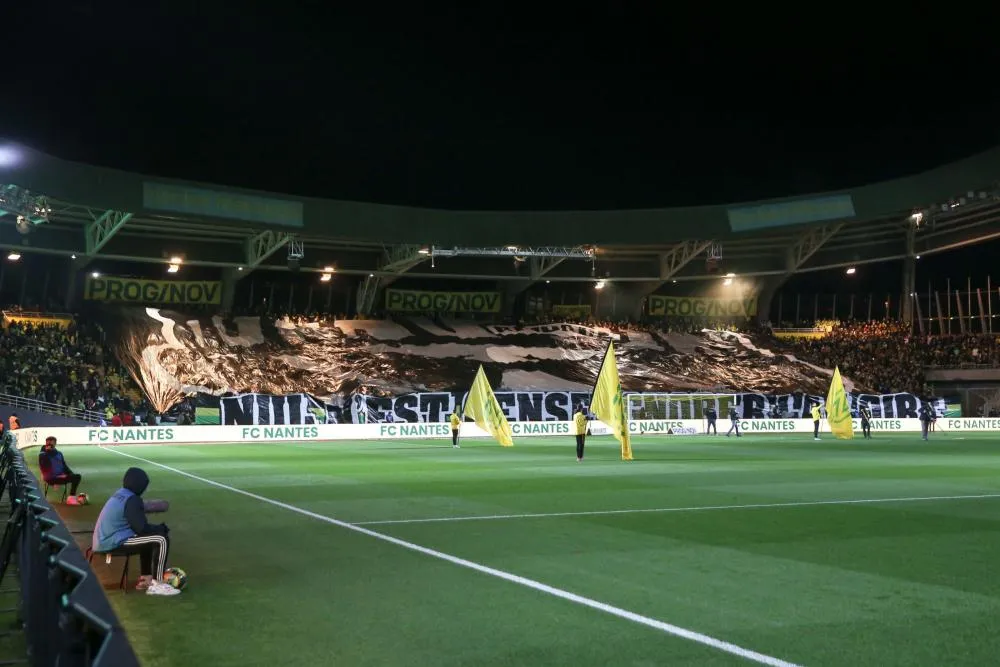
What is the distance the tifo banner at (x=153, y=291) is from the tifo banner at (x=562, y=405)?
1627 centimetres

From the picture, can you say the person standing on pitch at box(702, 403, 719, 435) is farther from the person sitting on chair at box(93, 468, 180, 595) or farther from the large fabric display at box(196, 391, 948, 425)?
the person sitting on chair at box(93, 468, 180, 595)

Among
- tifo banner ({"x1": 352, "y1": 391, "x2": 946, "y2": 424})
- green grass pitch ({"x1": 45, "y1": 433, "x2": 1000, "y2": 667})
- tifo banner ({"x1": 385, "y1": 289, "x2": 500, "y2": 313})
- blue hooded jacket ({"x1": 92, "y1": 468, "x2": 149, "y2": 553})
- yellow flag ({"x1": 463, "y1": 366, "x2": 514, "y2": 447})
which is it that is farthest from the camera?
tifo banner ({"x1": 385, "y1": 289, "x2": 500, "y2": 313})

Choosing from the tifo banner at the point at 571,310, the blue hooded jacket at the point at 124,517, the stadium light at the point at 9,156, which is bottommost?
the blue hooded jacket at the point at 124,517

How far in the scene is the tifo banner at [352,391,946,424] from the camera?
50000 millimetres

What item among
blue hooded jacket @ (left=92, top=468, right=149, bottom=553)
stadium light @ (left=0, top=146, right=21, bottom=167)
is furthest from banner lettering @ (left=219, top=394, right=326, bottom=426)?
blue hooded jacket @ (left=92, top=468, right=149, bottom=553)

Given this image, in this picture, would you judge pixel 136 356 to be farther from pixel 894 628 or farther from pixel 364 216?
pixel 894 628

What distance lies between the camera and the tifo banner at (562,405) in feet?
164

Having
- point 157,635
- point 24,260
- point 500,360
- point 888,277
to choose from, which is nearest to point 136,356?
point 24,260

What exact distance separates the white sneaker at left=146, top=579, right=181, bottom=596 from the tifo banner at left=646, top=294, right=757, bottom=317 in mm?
64284

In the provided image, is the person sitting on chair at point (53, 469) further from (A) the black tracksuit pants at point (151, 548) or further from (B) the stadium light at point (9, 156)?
(B) the stadium light at point (9, 156)

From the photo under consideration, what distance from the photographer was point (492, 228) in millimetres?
56875

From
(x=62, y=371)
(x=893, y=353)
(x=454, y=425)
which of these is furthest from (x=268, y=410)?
(x=893, y=353)

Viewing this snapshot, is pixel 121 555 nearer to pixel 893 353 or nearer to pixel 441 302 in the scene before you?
pixel 441 302

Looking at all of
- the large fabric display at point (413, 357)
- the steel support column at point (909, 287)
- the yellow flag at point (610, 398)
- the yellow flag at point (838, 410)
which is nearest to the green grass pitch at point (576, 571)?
the yellow flag at point (610, 398)
